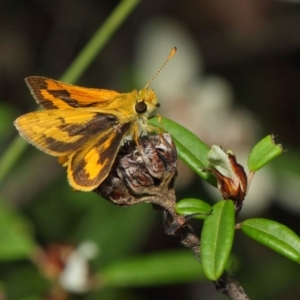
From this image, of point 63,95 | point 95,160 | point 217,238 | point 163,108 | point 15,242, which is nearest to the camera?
point 217,238

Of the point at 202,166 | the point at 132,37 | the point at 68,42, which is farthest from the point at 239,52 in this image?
the point at 202,166

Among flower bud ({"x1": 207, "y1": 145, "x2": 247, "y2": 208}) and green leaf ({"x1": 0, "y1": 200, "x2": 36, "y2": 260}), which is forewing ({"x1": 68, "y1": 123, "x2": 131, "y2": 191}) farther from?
green leaf ({"x1": 0, "y1": 200, "x2": 36, "y2": 260})

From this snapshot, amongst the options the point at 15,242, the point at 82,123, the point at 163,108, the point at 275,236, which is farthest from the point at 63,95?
the point at 163,108

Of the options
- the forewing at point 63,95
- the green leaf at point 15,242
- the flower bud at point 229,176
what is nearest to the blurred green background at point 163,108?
the green leaf at point 15,242

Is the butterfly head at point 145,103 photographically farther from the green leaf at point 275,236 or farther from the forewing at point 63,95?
the green leaf at point 275,236

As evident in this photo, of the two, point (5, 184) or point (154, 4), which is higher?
point (154, 4)

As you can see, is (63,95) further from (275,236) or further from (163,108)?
(163,108)

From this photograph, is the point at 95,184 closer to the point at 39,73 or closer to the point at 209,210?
the point at 209,210
